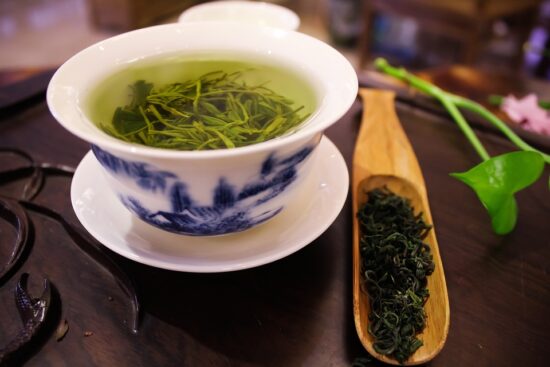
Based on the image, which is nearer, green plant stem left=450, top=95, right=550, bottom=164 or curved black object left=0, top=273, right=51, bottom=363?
curved black object left=0, top=273, right=51, bottom=363

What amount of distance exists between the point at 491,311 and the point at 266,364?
33 centimetres

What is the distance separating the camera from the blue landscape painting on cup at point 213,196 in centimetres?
54

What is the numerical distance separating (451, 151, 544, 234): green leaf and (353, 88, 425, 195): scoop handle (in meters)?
0.11

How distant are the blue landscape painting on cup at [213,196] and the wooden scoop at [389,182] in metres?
0.18

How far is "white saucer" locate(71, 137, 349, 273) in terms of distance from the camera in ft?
1.99

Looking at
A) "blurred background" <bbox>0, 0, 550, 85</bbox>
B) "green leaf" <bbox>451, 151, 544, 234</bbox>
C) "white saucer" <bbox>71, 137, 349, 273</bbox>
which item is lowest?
"blurred background" <bbox>0, 0, 550, 85</bbox>

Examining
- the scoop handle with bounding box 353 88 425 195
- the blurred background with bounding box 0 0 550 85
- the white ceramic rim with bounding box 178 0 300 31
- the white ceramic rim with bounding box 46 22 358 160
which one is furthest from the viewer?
the blurred background with bounding box 0 0 550 85

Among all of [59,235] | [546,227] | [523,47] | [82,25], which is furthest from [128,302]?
[82,25]

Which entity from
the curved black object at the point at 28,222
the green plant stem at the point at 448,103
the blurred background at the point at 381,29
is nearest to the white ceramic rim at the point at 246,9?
the green plant stem at the point at 448,103

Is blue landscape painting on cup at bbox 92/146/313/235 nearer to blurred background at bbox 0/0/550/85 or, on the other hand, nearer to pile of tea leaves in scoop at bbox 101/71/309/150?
pile of tea leaves in scoop at bbox 101/71/309/150

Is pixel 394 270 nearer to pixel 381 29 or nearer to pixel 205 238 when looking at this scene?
pixel 205 238

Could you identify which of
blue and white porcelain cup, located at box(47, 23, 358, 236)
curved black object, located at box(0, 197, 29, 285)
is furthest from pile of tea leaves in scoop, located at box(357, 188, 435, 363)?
curved black object, located at box(0, 197, 29, 285)

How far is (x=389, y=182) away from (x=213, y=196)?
40cm

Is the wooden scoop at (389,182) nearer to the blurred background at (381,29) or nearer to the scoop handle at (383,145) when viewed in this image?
the scoop handle at (383,145)
